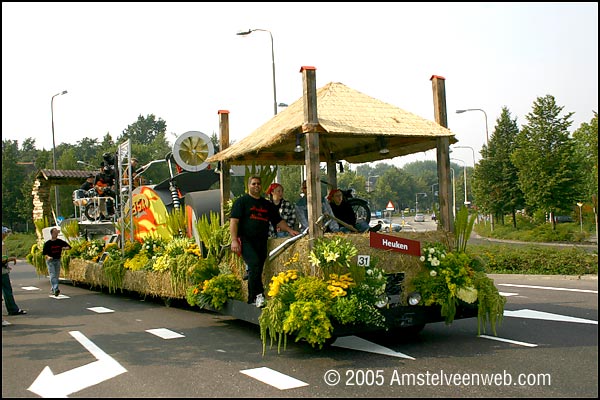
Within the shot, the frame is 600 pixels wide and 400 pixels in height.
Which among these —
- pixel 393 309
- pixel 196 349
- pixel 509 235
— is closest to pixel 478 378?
pixel 393 309

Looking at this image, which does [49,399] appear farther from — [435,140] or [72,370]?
[435,140]

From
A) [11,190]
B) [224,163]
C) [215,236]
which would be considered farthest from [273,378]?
[11,190]

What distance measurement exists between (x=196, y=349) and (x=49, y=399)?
2.34m

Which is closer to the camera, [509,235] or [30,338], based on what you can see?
[30,338]

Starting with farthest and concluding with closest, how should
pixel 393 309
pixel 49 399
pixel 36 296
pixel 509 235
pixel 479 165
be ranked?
1. pixel 479 165
2. pixel 509 235
3. pixel 36 296
4. pixel 393 309
5. pixel 49 399

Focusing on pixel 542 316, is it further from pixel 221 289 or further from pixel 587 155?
pixel 587 155

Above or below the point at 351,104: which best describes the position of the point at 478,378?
below

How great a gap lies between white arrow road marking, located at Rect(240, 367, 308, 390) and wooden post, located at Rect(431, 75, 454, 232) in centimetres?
312

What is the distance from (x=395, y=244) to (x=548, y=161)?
30.9 m

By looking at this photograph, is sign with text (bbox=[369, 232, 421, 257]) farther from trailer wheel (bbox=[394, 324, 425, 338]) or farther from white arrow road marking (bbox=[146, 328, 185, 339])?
white arrow road marking (bbox=[146, 328, 185, 339])

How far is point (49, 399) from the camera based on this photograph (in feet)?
18.1

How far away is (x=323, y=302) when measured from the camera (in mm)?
6758

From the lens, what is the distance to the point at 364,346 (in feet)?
25.0

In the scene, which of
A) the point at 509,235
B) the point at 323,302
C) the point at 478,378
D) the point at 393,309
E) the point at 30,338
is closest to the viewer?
the point at 478,378
